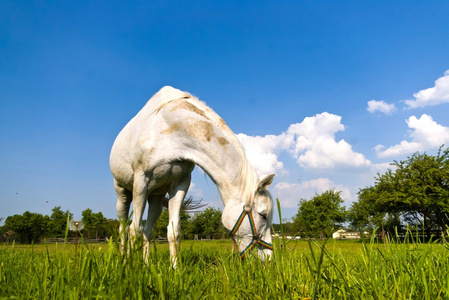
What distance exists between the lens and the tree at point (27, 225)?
5534 centimetres

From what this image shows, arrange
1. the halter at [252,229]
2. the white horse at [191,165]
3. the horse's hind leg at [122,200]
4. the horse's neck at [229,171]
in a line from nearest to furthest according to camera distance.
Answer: the halter at [252,229]
the white horse at [191,165]
the horse's neck at [229,171]
the horse's hind leg at [122,200]

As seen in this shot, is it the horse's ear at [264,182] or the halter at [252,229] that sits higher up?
the horse's ear at [264,182]

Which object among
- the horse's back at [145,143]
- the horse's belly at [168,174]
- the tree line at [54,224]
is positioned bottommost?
the tree line at [54,224]

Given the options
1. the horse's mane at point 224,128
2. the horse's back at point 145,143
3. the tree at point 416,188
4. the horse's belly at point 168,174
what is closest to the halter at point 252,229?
the horse's mane at point 224,128

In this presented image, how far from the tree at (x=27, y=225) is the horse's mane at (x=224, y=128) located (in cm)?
6069

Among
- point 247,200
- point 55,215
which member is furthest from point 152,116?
point 55,215

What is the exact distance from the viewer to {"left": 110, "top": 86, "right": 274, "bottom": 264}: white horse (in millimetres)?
4555

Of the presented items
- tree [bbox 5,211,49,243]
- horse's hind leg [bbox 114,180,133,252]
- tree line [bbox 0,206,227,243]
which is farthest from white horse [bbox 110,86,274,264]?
tree [bbox 5,211,49,243]

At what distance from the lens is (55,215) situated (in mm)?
56656

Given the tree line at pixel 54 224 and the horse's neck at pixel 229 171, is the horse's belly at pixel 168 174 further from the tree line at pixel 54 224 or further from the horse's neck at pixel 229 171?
the tree line at pixel 54 224

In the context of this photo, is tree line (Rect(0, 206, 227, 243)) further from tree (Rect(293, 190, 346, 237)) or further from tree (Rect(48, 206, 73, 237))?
tree (Rect(293, 190, 346, 237))

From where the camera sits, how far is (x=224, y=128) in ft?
17.0

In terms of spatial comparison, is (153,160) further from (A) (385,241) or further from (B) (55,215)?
(B) (55,215)

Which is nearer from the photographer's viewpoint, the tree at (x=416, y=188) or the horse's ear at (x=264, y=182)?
the horse's ear at (x=264, y=182)
